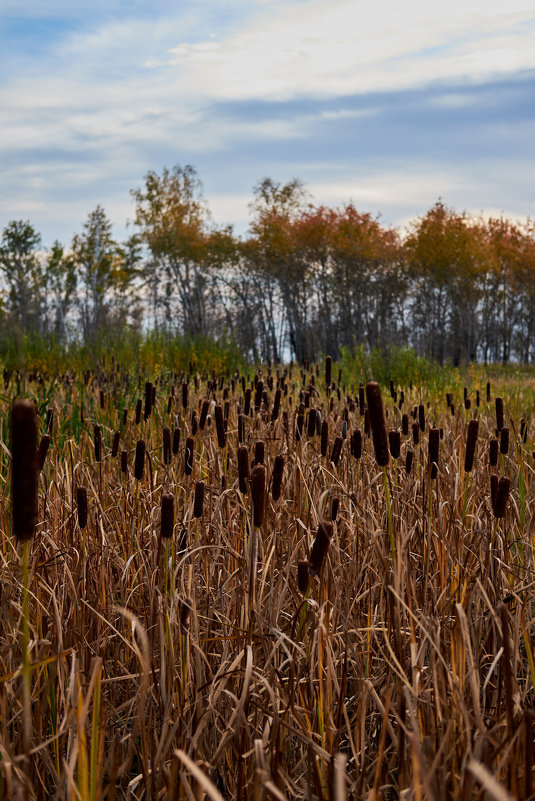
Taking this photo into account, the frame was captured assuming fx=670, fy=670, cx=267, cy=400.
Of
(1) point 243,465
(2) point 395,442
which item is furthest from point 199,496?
(2) point 395,442

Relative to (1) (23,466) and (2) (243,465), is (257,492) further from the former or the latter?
(1) (23,466)

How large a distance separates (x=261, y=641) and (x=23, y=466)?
4.35 ft

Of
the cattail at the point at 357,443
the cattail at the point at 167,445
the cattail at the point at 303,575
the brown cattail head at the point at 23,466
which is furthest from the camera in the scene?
the cattail at the point at 167,445

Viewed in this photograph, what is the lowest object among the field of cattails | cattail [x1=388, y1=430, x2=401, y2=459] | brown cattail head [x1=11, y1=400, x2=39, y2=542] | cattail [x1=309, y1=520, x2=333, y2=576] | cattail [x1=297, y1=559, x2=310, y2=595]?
the field of cattails

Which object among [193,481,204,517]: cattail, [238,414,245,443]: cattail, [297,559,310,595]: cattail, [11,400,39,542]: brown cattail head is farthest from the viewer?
[238,414,245,443]: cattail

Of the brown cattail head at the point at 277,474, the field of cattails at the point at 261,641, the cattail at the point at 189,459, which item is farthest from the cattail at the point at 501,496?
the cattail at the point at 189,459

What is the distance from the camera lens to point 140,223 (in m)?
51.0

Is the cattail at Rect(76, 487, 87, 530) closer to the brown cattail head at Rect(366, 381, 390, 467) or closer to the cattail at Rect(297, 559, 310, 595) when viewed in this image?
the cattail at Rect(297, 559, 310, 595)

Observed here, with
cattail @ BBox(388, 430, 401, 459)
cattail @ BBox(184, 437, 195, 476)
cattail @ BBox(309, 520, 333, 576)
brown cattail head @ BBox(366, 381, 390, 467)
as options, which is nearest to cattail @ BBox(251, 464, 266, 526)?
cattail @ BBox(309, 520, 333, 576)

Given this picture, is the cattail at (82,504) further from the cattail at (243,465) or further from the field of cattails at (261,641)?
the cattail at (243,465)

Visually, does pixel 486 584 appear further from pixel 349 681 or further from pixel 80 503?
pixel 80 503

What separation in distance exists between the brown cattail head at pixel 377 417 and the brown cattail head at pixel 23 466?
0.68 meters

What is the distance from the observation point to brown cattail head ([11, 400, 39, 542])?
86cm

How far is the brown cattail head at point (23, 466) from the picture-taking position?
2.83 ft
